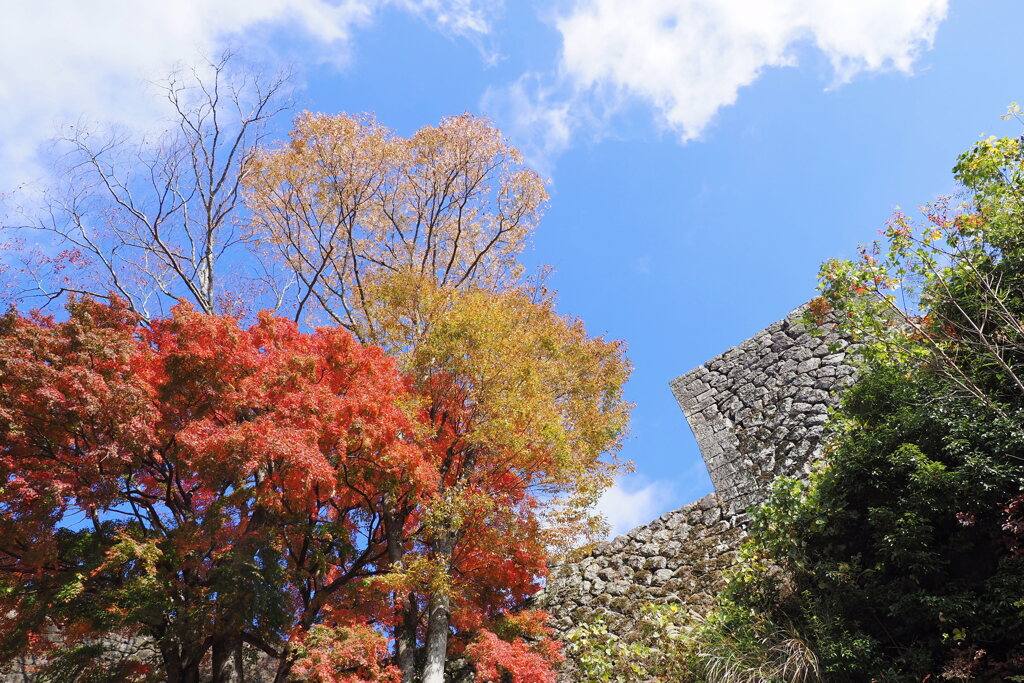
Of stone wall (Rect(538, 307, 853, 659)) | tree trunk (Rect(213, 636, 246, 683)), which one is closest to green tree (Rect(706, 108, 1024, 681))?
stone wall (Rect(538, 307, 853, 659))

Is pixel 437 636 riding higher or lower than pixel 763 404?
lower

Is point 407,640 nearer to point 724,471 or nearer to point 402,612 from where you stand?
point 402,612

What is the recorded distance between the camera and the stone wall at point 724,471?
35.4 ft

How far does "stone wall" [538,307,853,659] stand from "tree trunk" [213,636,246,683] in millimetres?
4853

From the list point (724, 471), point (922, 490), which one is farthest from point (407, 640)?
point (922, 490)

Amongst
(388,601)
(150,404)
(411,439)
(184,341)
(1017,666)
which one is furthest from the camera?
(411,439)

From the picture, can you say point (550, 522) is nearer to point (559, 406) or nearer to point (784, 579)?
point (559, 406)

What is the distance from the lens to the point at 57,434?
26.3 feet

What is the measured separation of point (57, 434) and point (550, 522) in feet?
22.5

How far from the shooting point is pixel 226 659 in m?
8.80

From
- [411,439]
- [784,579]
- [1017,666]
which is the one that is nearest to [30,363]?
[411,439]

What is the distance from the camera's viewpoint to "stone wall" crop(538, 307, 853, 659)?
10797 millimetres

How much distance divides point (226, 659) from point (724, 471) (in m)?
8.03

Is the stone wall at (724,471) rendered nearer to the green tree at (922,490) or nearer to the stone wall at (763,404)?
the stone wall at (763,404)
